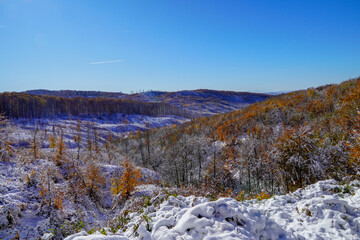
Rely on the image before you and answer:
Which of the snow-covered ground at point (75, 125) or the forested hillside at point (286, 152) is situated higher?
the forested hillside at point (286, 152)

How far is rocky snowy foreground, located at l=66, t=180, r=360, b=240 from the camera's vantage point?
4.56m

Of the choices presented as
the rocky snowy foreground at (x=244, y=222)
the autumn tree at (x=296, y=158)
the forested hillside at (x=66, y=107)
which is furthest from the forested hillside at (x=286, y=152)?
the forested hillside at (x=66, y=107)

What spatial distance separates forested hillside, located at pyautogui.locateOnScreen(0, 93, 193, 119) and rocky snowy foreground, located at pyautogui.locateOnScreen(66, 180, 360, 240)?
405 feet

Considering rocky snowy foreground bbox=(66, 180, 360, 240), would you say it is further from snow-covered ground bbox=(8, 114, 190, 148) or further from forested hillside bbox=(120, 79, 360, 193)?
snow-covered ground bbox=(8, 114, 190, 148)

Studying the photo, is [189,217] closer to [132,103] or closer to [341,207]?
[341,207]

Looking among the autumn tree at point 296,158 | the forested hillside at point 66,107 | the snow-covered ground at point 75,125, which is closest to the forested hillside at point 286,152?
the autumn tree at point 296,158

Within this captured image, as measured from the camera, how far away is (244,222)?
5066mm

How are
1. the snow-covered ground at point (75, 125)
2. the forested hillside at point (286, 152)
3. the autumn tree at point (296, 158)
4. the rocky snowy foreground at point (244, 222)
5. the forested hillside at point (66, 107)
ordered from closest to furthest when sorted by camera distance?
the rocky snowy foreground at point (244, 222)
the autumn tree at point (296, 158)
the forested hillside at point (286, 152)
the snow-covered ground at point (75, 125)
the forested hillside at point (66, 107)

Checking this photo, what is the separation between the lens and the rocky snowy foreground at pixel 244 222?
15.0 ft

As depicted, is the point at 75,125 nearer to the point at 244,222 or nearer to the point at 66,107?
the point at 66,107

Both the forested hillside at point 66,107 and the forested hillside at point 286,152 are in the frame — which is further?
the forested hillside at point 66,107

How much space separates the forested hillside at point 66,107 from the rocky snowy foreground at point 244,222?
12358 centimetres

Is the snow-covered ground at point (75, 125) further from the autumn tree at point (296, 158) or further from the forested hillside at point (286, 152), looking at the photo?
the autumn tree at point (296, 158)

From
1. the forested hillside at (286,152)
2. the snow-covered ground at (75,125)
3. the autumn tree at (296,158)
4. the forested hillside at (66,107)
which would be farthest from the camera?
the forested hillside at (66,107)
